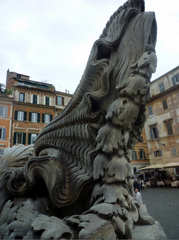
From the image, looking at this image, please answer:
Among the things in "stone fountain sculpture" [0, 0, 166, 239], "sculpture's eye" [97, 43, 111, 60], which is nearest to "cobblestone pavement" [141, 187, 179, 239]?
"stone fountain sculpture" [0, 0, 166, 239]

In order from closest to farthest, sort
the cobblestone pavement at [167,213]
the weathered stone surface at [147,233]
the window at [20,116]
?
the weathered stone surface at [147,233]
the cobblestone pavement at [167,213]
the window at [20,116]

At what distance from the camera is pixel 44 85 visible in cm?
1942

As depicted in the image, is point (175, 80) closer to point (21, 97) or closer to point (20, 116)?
point (21, 97)

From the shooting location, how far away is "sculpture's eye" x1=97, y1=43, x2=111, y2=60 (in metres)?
1.54

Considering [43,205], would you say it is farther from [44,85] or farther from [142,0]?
[44,85]

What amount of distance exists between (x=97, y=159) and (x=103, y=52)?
896mm

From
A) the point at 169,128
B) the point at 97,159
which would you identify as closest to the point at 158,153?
the point at 169,128

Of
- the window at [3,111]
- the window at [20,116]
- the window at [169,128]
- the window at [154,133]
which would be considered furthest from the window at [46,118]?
the window at [169,128]

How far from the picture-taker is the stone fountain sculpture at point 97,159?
3.36 feet

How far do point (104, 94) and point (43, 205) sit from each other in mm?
1044

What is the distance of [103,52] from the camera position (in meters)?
1.57

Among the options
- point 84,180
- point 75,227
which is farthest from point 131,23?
point 75,227

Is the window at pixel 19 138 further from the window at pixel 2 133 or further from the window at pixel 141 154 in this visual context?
the window at pixel 141 154

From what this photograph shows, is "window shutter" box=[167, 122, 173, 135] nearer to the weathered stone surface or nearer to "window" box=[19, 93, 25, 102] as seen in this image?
"window" box=[19, 93, 25, 102]
